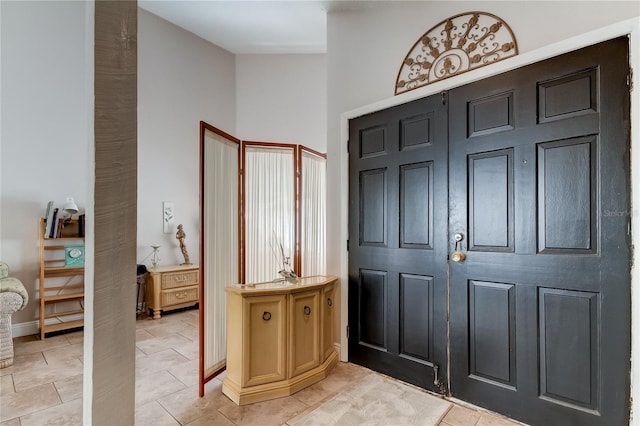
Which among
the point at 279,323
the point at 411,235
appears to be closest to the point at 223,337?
the point at 279,323

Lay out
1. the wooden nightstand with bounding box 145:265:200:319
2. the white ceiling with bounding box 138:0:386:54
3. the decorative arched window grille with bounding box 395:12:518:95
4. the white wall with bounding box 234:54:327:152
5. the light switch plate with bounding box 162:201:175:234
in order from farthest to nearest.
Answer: the white wall with bounding box 234:54:327:152
the light switch plate with bounding box 162:201:175:234
the wooden nightstand with bounding box 145:265:200:319
the white ceiling with bounding box 138:0:386:54
the decorative arched window grille with bounding box 395:12:518:95

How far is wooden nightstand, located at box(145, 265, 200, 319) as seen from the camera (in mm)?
4258

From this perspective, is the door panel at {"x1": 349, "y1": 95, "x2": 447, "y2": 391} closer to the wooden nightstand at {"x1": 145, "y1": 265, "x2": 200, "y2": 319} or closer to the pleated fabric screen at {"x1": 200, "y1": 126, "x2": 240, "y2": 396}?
the pleated fabric screen at {"x1": 200, "y1": 126, "x2": 240, "y2": 396}

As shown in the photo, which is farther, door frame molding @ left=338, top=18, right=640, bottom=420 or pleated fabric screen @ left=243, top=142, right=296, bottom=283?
pleated fabric screen @ left=243, top=142, right=296, bottom=283

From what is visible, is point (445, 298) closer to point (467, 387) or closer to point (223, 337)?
point (467, 387)

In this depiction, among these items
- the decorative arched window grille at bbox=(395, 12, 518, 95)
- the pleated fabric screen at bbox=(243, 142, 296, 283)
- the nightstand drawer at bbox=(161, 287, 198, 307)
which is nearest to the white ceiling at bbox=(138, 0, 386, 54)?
the decorative arched window grille at bbox=(395, 12, 518, 95)

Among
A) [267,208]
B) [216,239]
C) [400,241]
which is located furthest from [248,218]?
[400,241]

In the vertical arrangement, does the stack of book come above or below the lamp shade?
below

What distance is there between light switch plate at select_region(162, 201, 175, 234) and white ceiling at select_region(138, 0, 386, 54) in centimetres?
260

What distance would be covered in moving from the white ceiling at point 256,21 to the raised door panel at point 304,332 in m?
2.59

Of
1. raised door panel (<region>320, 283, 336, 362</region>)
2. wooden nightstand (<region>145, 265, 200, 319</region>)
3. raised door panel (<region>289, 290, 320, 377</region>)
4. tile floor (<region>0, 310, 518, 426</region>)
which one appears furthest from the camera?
wooden nightstand (<region>145, 265, 200, 319</region>)

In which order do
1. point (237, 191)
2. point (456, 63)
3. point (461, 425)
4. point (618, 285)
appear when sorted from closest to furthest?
1. point (618, 285)
2. point (461, 425)
3. point (456, 63)
4. point (237, 191)

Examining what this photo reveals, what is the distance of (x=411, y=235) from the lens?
8.12 ft

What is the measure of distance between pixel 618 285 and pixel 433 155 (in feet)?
4.18
